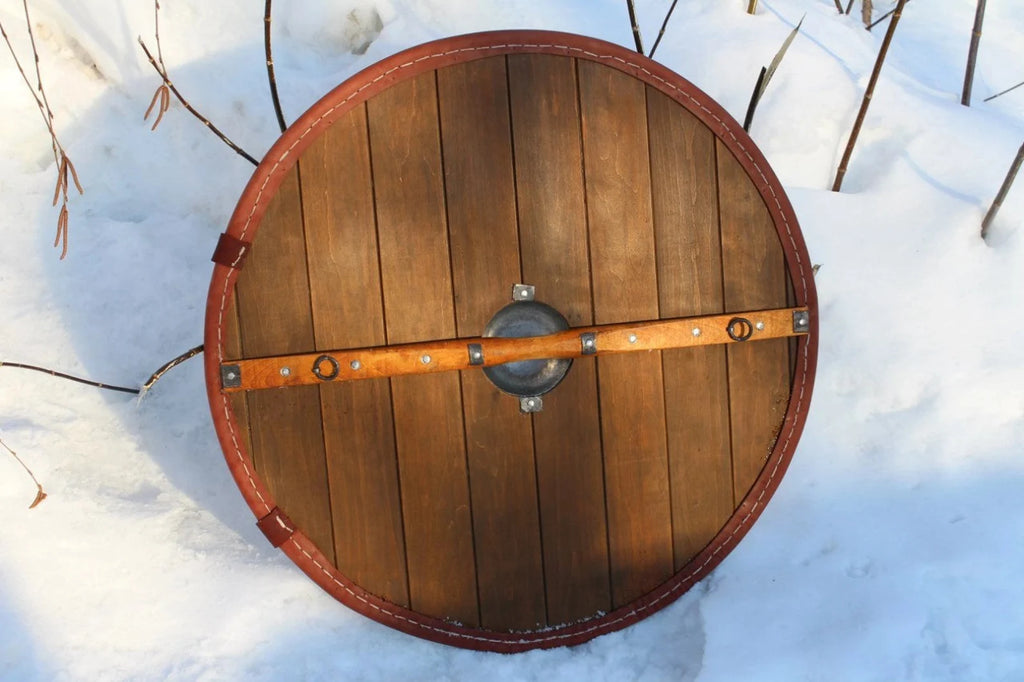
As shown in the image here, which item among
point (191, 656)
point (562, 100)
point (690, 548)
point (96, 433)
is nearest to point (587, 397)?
point (690, 548)

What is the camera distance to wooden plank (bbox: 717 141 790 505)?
5.93 feet

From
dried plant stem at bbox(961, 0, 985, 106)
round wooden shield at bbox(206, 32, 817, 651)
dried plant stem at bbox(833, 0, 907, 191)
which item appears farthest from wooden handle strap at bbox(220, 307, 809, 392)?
dried plant stem at bbox(961, 0, 985, 106)

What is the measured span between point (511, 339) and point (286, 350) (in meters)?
0.44

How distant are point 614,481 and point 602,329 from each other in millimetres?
322

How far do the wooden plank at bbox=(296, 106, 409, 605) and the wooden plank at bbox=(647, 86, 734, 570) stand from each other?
0.57 meters

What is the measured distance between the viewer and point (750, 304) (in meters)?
1.83

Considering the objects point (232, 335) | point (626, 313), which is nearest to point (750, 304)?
point (626, 313)

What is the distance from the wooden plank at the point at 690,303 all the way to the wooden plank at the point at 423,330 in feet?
1.41

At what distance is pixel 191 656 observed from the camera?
181 cm

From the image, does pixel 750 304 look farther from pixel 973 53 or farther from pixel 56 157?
pixel 56 157

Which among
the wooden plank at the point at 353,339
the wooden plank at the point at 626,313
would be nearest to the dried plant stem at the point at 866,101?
the wooden plank at the point at 626,313

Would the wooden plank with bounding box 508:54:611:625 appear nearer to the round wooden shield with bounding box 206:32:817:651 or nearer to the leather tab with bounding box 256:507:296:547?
the round wooden shield with bounding box 206:32:817:651

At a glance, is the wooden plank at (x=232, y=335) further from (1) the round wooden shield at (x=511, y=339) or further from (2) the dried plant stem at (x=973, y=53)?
(2) the dried plant stem at (x=973, y=53)

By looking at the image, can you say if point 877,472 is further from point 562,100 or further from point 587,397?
point 562,100
